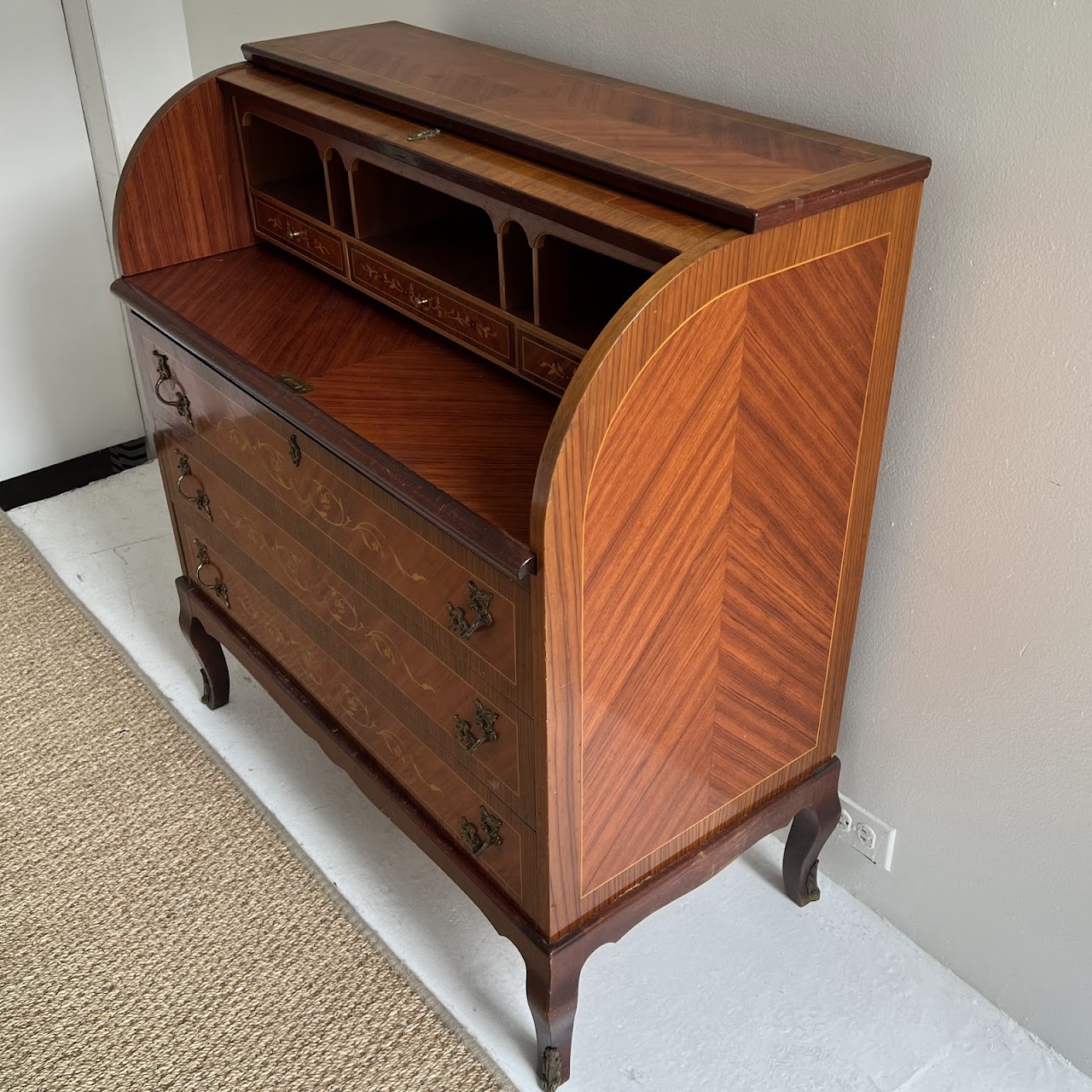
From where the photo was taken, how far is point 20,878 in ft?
7.14

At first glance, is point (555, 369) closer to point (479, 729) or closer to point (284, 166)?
point (479, 729)

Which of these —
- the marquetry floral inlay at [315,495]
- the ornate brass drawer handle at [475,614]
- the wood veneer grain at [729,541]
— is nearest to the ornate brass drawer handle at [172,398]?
the marquetry floral inlay at [315,495]

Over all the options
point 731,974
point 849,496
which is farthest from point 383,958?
point 849,496

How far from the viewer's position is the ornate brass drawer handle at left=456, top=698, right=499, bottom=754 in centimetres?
155

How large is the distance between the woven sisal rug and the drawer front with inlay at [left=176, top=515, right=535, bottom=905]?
1.17 ft

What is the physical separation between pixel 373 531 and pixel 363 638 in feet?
0.78

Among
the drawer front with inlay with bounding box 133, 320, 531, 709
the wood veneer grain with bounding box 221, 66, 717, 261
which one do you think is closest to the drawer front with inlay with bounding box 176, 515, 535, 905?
the drawer front with inlay with bounding box 133, 320, 531, 709

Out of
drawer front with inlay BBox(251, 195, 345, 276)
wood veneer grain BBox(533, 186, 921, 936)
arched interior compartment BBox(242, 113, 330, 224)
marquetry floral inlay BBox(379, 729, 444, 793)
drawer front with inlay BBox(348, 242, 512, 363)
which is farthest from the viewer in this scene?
arched interior compartment BBox(242, 113, 330, 224)

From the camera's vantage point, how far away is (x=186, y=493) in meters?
2.16

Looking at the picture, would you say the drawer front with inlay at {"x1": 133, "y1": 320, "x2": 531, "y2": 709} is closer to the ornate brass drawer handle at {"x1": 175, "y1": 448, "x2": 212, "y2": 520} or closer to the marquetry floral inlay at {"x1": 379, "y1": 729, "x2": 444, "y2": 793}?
the ornate brass drawer handle at {"x1": 175, "y1": 448, "x2": 212, "y2": 520}

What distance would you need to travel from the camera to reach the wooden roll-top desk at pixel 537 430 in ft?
4.36

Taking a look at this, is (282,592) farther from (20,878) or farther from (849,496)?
(849,496)

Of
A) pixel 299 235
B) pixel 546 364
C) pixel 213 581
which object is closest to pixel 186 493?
pixel 213 581

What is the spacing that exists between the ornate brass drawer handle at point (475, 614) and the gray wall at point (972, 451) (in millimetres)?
657
